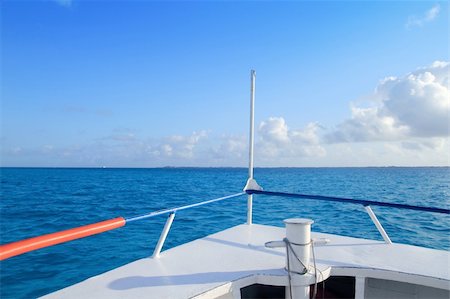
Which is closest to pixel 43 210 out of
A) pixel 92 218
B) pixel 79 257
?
pixel 92 218

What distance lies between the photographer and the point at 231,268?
2799mm

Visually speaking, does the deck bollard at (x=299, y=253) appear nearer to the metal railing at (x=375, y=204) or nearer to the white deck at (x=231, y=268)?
the white deck at (x=231, y=268)

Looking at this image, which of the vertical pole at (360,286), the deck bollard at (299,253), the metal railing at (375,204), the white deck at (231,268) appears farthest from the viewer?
the metal railing at (375,204)

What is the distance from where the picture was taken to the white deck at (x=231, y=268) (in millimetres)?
2387

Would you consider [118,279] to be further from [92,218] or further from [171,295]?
[92,218]

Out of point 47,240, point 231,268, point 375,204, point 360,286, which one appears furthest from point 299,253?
point 47,240

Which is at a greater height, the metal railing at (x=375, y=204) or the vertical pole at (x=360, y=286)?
the metal railing at (x=375, y=204)

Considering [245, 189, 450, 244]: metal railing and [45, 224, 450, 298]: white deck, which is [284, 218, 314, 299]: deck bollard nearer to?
[45, 224, 450, 298]: white deck

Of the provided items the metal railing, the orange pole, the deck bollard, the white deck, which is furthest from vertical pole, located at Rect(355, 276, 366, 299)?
the orange pole

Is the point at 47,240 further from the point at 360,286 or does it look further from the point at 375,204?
the point at 375,204

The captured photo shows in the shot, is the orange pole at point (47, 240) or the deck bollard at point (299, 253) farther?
the deck bollard at point (299, 253)

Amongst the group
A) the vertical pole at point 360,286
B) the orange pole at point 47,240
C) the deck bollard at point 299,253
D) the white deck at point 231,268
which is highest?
the orange pole at point 47,240

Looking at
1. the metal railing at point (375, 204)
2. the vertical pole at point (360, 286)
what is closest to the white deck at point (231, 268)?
the vertical pole at point (360, 286)

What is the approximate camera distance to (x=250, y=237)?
3.91 meters
